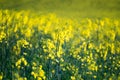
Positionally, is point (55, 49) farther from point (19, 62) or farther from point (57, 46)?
point (19, 62)

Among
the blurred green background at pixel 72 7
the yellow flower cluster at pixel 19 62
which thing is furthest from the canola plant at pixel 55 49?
the blurred green background at pixel 72 7

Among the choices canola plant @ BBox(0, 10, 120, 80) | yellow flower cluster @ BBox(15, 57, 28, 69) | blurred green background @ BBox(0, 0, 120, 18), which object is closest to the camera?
yellow flower cluster @ BBox(15, 57, 28, 69)

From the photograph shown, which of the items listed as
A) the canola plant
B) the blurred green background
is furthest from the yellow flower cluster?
the blurred green background

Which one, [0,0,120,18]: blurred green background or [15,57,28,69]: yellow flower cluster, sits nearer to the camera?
[15,57,28,69]: yellow flower cluster

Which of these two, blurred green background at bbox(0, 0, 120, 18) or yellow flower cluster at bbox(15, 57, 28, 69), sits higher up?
blurred green background at bbox(0, 0, 120, 18)

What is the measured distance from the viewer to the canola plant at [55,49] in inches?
171

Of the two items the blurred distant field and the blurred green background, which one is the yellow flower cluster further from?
the blurred green background

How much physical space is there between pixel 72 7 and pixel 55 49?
1.30m

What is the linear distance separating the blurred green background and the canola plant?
1.51 ft

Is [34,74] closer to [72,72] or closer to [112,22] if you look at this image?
[72,72]

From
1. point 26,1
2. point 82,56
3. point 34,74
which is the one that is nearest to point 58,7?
point 26,1

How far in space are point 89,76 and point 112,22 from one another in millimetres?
1152

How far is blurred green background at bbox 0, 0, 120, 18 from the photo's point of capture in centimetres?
540

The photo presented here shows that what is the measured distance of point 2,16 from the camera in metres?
4.79
